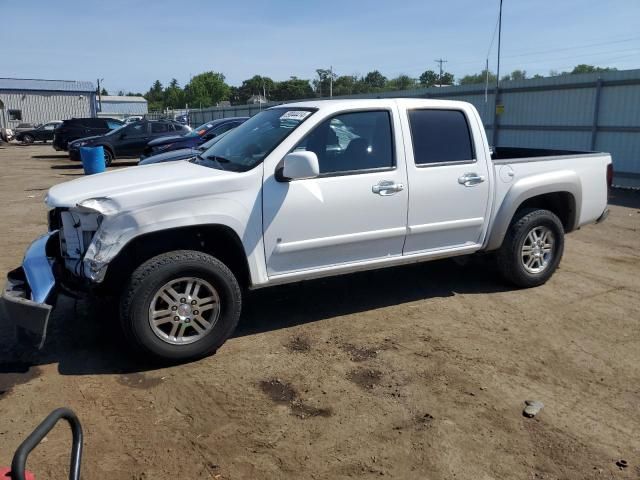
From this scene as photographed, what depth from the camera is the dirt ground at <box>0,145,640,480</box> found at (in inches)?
119

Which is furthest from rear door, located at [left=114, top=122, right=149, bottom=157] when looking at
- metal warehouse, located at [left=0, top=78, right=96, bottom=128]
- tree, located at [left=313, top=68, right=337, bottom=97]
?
tree, located at [left=313, top=68, right=337, bottom=97]

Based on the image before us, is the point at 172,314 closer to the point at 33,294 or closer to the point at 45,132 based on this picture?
the point at 33,294

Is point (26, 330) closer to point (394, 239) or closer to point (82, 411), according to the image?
point (82, 411)

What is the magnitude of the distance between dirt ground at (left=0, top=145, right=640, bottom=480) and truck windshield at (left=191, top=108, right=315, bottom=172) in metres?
1.42

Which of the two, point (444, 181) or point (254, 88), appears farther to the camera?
point (254, 88)

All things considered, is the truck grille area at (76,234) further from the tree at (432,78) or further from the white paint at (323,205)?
the tree at (432,78)

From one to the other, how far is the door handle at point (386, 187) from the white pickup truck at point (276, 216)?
0.04ft

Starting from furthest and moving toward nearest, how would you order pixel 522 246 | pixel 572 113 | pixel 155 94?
pixel 155 94 < pixel 572 113 < pixel 522 246

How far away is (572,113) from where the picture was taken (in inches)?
554

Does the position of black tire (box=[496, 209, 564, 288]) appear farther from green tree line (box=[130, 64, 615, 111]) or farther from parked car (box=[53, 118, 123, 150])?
green tree line (box=[130, 64, 615, 111])

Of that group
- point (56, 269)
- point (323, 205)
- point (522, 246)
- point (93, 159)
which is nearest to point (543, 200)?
point (522, 246)

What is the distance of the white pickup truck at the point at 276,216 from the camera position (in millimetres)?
3924

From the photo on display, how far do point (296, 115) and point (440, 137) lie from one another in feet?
4.38

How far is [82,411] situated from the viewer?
3.51 metres
